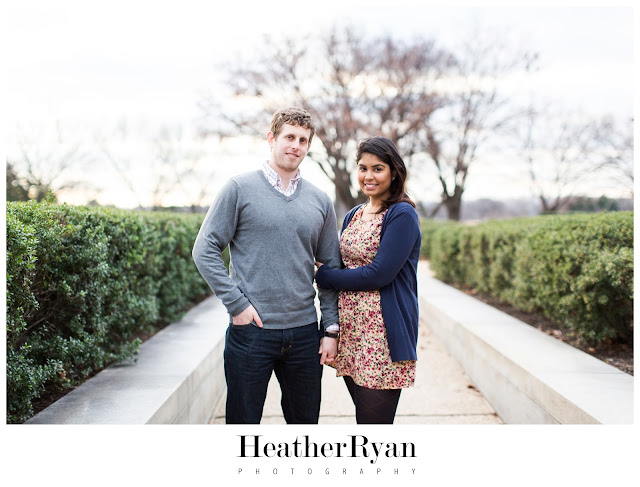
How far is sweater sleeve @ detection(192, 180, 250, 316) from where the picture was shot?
235cm

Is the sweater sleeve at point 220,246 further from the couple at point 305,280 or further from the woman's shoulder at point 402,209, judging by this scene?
the woman's shoulder at point 402,209

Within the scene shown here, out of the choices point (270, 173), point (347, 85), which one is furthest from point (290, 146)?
point (347, 85)

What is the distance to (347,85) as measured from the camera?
70.4ft

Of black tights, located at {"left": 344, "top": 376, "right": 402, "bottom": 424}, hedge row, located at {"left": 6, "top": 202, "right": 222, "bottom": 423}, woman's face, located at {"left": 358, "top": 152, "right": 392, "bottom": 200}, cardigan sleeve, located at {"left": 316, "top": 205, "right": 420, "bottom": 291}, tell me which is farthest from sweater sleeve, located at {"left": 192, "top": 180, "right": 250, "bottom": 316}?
hedge row, located at {"left": 6, "top": 202, "right": 222, "bottom": 423}

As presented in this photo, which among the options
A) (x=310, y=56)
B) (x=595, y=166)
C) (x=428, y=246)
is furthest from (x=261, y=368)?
(x=595, y=166)

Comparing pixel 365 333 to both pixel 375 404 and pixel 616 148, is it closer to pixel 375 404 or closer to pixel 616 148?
pixel 375 404

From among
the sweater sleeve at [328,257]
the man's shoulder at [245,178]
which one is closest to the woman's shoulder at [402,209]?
the sweater sleeve at [328,257]

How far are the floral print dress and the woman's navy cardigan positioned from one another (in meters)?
0.05

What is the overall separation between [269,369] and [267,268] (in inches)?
19.9

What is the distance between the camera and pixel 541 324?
5777 millimetres

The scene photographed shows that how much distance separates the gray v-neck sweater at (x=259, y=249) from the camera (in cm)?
237

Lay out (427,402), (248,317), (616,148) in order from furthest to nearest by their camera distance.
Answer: (616,148), (427,402), (248,317)

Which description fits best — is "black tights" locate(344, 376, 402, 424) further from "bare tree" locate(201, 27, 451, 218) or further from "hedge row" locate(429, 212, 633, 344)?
"bare tree" locate(201, 27, 451, 218)
